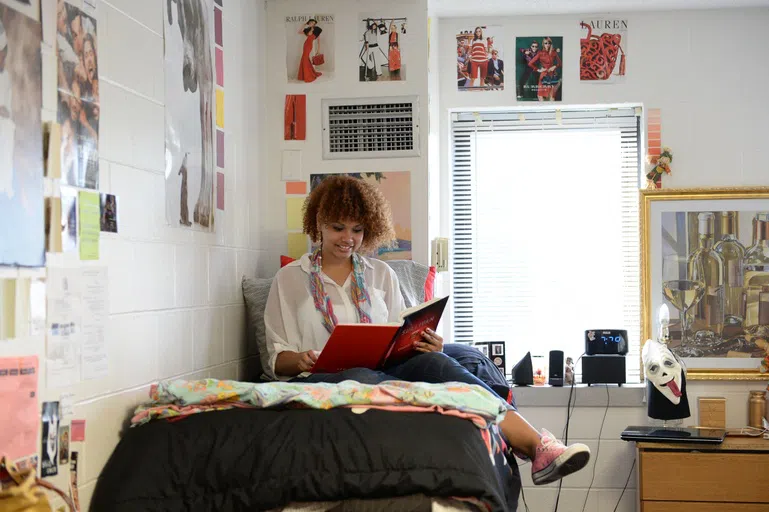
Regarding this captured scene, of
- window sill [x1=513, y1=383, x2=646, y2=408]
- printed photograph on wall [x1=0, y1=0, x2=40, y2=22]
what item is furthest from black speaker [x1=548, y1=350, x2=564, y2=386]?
printed photograph on wall [x1=0, y1=0, x2=40, y2=22]

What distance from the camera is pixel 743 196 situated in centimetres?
405

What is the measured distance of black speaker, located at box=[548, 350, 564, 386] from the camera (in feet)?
13.3

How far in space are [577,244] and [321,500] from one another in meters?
2.73

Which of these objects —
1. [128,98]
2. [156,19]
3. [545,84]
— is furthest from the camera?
[545,84]

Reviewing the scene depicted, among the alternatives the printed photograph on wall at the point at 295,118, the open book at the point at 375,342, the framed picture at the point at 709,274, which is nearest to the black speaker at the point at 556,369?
the framed picture at the point at 709,274

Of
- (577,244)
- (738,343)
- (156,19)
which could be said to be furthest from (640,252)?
(156,19)

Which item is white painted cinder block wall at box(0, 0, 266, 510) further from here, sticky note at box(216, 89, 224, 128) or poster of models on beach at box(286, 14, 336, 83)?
poster of models on beach at box(286, 14, 336, 83)

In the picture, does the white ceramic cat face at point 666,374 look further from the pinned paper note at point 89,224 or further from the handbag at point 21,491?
the handbag at point 21,491

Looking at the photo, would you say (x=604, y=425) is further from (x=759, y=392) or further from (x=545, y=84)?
(x=545, y=84)

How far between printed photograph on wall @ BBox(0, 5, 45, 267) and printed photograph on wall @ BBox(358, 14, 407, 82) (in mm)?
1871

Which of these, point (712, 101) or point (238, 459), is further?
point (712, 101)

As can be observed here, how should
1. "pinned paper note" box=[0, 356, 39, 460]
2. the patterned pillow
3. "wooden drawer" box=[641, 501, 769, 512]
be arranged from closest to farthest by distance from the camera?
"pinned paper note" box=[0, 356, 39, 460], the patterned pillow, "wooden drawer" box=[641, 501, 769, 512]

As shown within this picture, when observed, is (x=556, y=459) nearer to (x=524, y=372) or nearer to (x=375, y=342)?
(x=375, y=342)

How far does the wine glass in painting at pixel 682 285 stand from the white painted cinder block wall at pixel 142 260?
6.77 ft
